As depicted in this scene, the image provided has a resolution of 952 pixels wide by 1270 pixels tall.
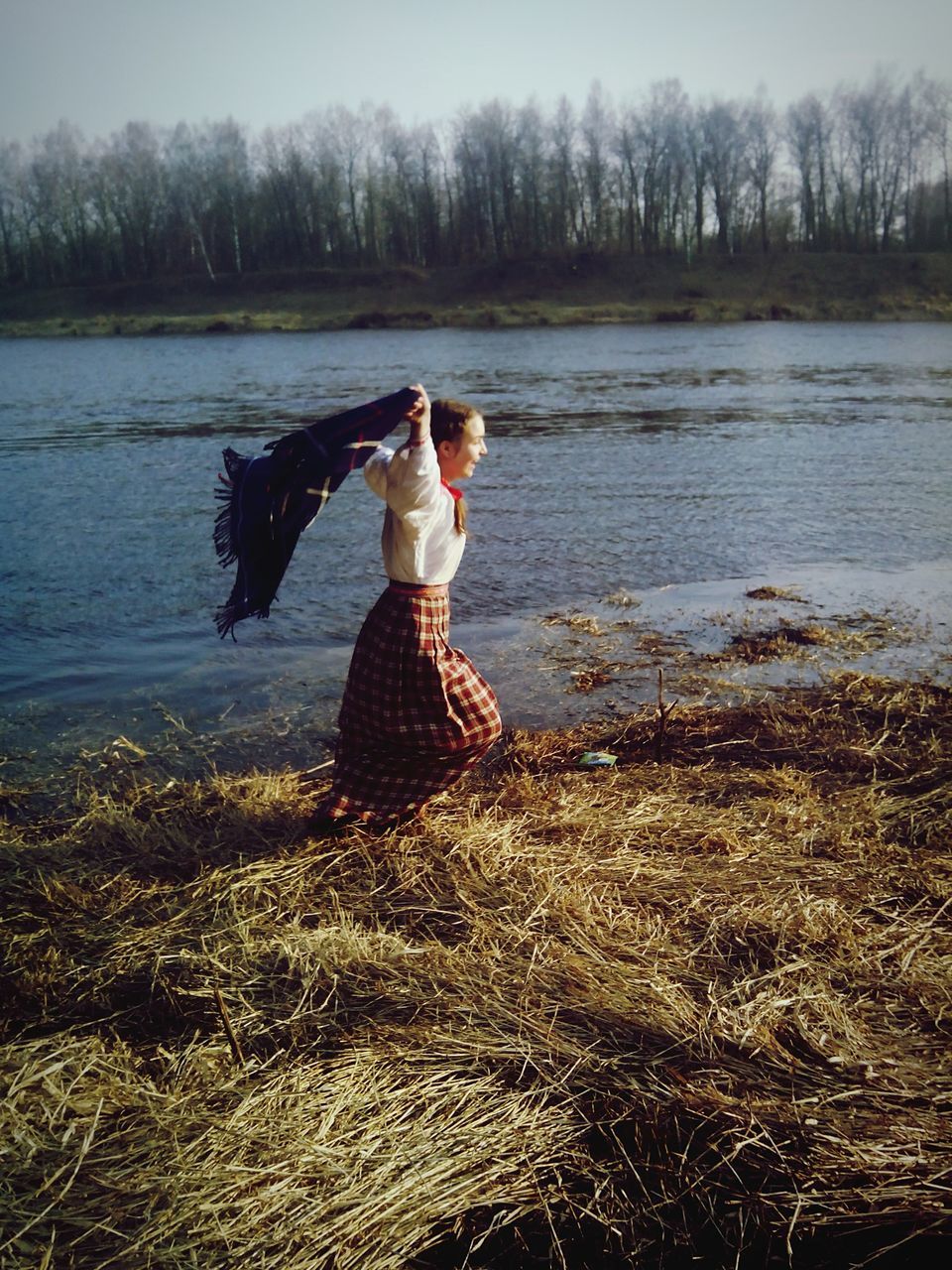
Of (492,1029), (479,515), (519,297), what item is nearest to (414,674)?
(492,1029)

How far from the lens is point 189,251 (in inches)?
3255

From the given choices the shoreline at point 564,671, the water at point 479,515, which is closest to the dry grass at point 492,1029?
the shoreline at point 564,671

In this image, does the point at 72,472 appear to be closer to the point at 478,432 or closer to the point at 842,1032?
the point at 478,432

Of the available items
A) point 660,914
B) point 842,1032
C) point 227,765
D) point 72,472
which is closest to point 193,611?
point 227,765

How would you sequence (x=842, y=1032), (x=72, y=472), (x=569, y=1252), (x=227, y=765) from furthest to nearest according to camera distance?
(x=72, y=472) → (x=227, y=765) → (x=842, y=1032) → (x=569, y=1252)

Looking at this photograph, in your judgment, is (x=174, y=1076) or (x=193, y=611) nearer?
(x=174, y=1076)

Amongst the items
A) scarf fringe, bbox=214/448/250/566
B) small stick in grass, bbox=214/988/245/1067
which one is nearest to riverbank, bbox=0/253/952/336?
scarf fringe, bbox=214/448/250/566

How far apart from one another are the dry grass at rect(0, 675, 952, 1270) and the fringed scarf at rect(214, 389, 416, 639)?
3.40ft

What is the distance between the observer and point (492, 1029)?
2.74m

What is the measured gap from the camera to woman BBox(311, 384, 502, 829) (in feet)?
12.0

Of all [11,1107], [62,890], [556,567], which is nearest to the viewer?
[11,1107]

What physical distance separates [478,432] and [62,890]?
2259mm

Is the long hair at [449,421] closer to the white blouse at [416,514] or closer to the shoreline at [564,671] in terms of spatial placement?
the white blouse at [416,514]

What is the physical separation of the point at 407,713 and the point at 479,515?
23.8 feet
